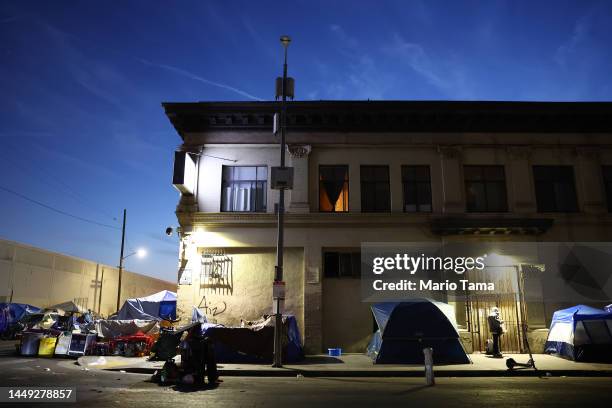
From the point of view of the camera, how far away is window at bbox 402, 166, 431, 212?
18484 millimetres

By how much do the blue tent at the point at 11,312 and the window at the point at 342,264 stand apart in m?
18.8

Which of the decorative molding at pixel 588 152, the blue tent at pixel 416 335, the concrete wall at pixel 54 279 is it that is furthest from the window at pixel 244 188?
the concrete wall at pixel 54 279

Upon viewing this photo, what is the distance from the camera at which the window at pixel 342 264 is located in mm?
17844

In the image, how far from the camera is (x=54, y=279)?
103 ft

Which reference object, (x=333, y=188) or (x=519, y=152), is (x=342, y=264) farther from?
(x=519, y=152)

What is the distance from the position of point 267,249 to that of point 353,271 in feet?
11.6

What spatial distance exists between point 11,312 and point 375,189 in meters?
21.5

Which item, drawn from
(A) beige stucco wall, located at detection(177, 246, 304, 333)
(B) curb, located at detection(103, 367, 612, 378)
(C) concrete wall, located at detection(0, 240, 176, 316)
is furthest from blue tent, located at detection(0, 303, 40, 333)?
(B) curb, located at detection(103, 367, 612, 378)

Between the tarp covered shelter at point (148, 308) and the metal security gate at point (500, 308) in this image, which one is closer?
the metal security gate at point (500, 308)

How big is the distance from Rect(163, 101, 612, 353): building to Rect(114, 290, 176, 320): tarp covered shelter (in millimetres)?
5643

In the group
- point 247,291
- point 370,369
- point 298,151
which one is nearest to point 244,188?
point 298,151

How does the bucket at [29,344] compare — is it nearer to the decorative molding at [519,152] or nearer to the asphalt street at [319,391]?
the asphalt street at [319,391]

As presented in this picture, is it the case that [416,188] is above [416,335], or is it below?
above

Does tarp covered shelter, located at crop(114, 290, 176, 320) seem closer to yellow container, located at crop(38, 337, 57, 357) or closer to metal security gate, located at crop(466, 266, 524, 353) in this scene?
yellow container, located at crop(38, 337, 57, 357)
